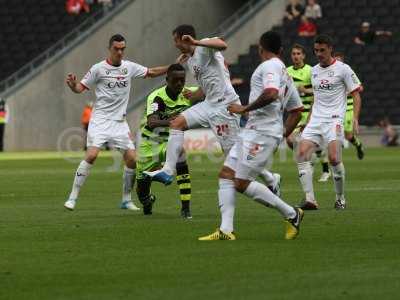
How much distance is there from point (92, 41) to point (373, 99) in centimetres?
1088

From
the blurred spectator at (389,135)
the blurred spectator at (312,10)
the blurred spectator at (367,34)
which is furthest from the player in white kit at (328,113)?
the blurred spectator at (312,10)

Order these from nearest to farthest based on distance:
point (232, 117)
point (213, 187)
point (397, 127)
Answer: point (232, 117) → point (213, 187) → point (397, 127)

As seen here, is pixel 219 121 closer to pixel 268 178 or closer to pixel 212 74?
pixel 212 74

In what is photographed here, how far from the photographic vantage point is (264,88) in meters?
12.6

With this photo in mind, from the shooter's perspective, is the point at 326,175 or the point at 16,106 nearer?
the point at 326,175

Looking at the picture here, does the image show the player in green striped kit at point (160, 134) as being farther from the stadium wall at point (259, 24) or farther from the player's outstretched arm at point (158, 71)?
the stadium wall at point (259, 24)

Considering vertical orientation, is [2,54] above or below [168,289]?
above

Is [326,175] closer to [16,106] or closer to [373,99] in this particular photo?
[373,99]

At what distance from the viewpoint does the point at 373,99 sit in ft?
143

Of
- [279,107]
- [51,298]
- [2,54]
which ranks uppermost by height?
[2,54]

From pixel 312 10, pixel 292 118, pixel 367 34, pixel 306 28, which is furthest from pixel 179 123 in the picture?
pixel 312 10

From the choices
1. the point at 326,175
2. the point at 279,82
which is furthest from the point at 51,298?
the point at 326,175

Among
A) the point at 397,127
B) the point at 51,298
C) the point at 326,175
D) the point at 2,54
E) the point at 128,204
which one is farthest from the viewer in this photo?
the point at 2,54

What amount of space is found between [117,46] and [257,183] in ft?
16.3
